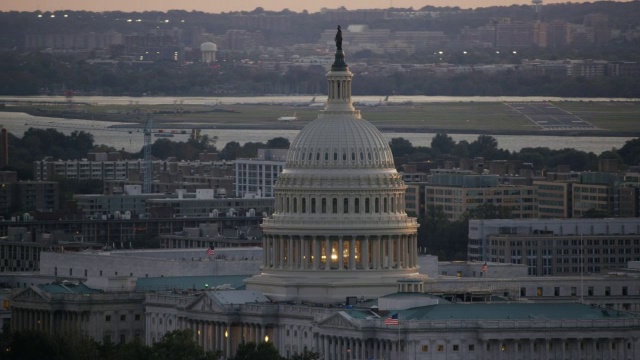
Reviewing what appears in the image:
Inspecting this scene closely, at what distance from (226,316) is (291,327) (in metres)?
3.26

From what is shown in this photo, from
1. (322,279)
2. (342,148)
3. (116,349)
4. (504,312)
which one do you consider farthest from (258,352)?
(342,148)

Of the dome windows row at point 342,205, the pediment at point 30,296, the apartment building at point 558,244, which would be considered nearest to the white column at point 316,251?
the dome windows row at point 342,205

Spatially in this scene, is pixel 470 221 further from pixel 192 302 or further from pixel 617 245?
pixel 192 302

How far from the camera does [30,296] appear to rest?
6275 inches

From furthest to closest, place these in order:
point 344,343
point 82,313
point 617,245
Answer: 1. point 617,245
2. point 82,313
3. point 344,343

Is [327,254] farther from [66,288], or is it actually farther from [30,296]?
[30,296]

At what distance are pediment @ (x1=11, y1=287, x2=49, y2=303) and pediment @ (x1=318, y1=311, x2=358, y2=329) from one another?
21199 mm

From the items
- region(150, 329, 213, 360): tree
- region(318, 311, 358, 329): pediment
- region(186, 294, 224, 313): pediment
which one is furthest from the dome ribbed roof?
region(150, 329, 213, 360): tree

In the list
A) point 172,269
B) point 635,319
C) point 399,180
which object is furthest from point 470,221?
point 635,319

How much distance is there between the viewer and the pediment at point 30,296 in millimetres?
158125

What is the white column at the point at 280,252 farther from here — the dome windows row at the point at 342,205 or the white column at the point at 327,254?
the white column at the point at 327,254

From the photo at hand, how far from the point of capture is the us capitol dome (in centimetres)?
14925

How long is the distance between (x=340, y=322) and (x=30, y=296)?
24.4 metres

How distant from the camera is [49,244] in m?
198
